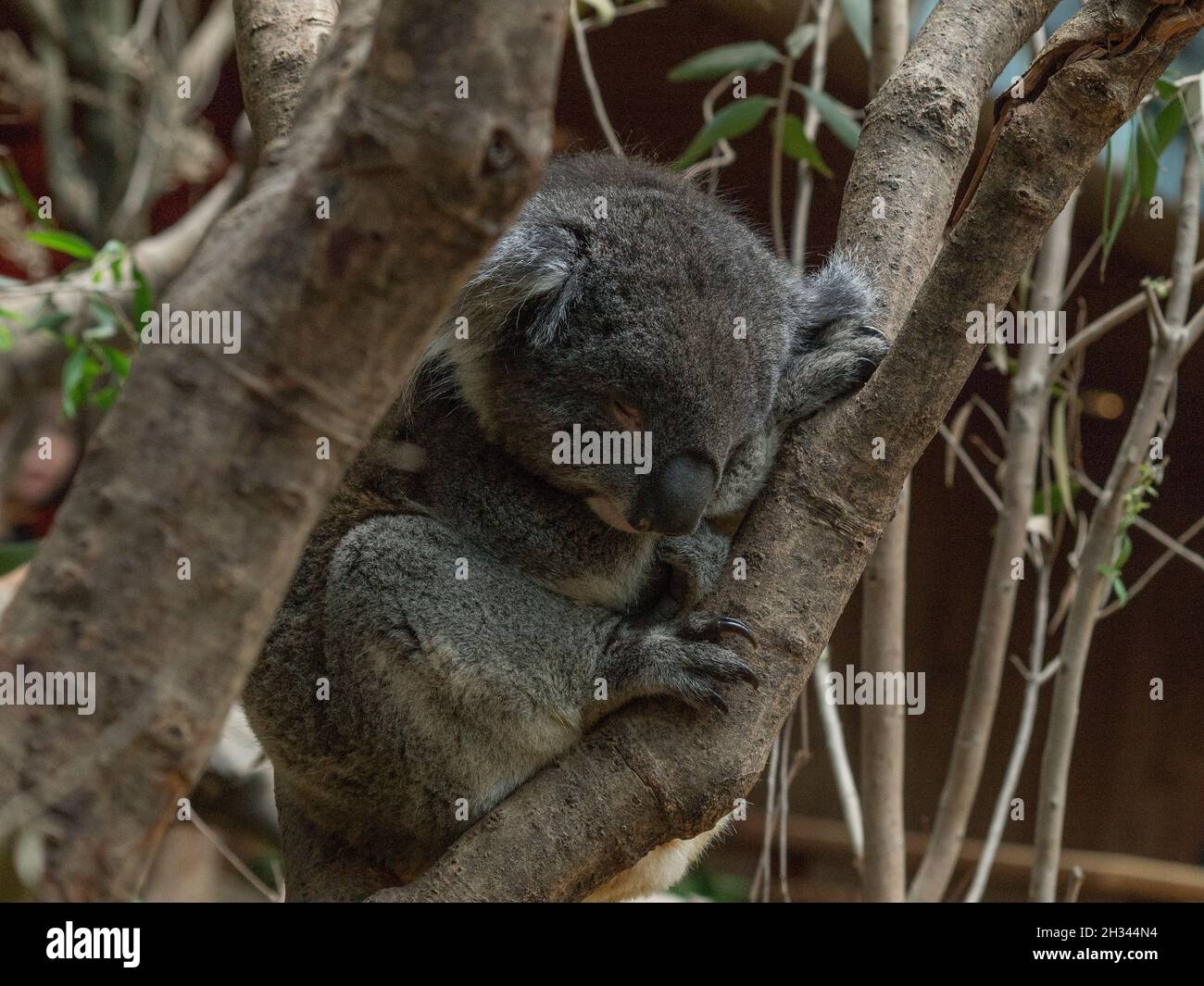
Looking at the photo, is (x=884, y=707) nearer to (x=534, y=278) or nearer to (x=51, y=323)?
(x=534, y=278)

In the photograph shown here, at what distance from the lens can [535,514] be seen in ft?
7.58

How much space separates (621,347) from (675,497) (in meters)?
0.29

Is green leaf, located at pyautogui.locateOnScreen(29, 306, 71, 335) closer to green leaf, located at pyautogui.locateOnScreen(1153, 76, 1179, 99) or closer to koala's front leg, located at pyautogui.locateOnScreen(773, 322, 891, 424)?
koala's front leg, located at pyautogui.locateOnScreen(773, 322, 891, 424)

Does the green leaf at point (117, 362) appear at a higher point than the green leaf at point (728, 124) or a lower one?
lower

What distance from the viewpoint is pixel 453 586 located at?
2.19 metres

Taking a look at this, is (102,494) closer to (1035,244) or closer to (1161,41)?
(1035,244)

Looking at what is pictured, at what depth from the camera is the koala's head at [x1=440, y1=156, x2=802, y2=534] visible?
2.09 m

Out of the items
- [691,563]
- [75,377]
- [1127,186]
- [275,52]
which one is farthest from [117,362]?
[1127,186]

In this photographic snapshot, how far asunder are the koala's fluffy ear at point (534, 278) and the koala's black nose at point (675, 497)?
35 centimetres

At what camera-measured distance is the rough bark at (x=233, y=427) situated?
3.02 ft

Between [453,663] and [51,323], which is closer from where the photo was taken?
[453,663]

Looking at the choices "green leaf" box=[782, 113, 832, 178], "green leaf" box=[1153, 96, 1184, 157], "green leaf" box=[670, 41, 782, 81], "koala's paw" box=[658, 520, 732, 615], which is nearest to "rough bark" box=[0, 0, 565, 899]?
"koala's paw" box=[658, 520, 732, 615]

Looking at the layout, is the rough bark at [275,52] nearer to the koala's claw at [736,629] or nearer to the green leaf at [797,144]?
the koala's claw at [736,629]

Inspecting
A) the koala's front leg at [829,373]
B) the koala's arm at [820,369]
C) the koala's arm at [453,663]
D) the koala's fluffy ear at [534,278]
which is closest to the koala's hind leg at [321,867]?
the koala's arm at [453,663]
